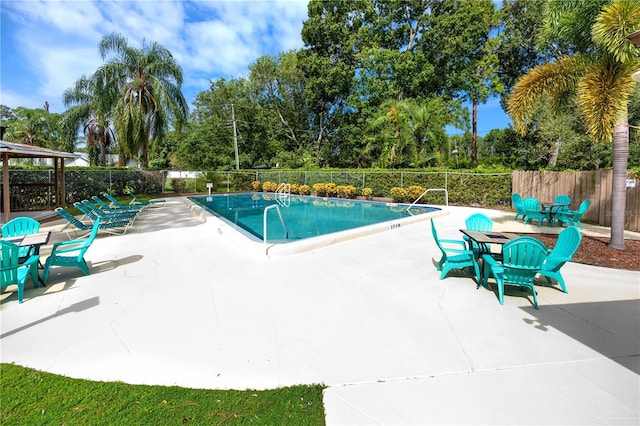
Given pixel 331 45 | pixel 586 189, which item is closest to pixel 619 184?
pixel 586 189

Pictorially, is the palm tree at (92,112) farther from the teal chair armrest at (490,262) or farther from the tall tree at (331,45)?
the teal chair armrest at (490,262)

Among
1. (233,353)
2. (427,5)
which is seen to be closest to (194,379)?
(233,353)

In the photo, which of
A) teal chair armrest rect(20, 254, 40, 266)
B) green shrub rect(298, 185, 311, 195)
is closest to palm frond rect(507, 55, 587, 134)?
teal chair armrest rect(20, 254, 40, 266)

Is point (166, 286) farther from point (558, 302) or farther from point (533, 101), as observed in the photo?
point (533, 101)

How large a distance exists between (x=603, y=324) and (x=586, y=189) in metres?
11.1

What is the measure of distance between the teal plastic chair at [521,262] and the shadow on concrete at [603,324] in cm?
34

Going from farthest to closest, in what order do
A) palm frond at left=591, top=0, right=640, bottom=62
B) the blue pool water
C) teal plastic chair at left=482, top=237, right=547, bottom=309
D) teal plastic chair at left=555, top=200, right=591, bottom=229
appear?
the blue pool water
teal plastic chair at left=555, top=200, right=591, bottom=229
palm frond at left=591, top=0, right=640, bottom=62
teal plastic chair at left=482, top=237, right=547, bottom=309

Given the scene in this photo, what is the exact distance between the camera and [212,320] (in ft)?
12.2

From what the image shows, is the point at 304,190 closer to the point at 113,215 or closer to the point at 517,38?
the point at 113,215

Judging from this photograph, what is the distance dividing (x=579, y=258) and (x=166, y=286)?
7.85 m

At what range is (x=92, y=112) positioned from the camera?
973 inches

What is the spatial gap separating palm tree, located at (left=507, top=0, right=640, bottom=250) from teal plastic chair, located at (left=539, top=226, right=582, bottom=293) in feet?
12.4

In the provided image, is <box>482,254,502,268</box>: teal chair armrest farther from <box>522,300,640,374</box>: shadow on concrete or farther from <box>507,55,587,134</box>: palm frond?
<box>507,55,587,134</box>: palm frond

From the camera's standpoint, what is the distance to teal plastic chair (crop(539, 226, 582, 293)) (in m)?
4.23
